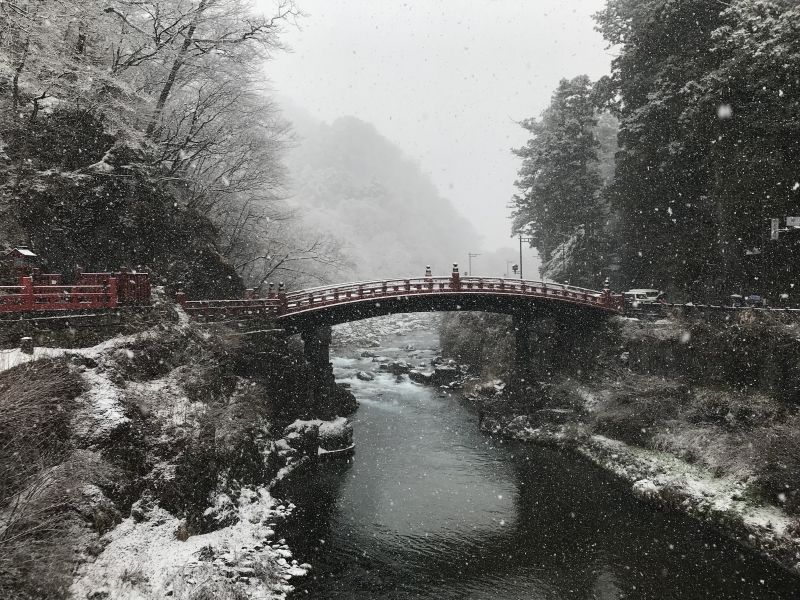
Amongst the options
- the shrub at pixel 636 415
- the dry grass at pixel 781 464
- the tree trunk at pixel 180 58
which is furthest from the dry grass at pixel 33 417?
the shrub at pixel 636 415

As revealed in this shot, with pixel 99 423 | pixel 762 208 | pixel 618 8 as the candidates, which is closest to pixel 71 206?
pixel 99 423

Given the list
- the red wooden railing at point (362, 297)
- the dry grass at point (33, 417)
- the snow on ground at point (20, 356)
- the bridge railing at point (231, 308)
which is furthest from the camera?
the red wooden railing at point (362, 297)

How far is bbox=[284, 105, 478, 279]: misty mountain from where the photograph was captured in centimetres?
9938

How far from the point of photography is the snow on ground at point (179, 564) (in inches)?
385

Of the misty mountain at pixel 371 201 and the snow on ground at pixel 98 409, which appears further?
the misty mountain at pixel 371 201

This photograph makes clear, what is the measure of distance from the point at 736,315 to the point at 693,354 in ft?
7.66

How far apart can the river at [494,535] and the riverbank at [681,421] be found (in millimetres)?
789

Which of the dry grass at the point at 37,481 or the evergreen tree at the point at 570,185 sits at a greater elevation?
the evergreen tree at the point at 570,185

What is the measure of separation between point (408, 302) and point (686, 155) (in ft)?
→ 55.3

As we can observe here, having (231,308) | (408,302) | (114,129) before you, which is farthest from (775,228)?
(114,129)

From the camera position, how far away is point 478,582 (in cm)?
1259

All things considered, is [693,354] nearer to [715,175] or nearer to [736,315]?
[736,315]

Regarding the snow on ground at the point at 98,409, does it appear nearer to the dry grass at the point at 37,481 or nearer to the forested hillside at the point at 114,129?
the dry grass at the point at 37,481

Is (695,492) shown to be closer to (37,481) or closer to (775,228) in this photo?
(775,228)
